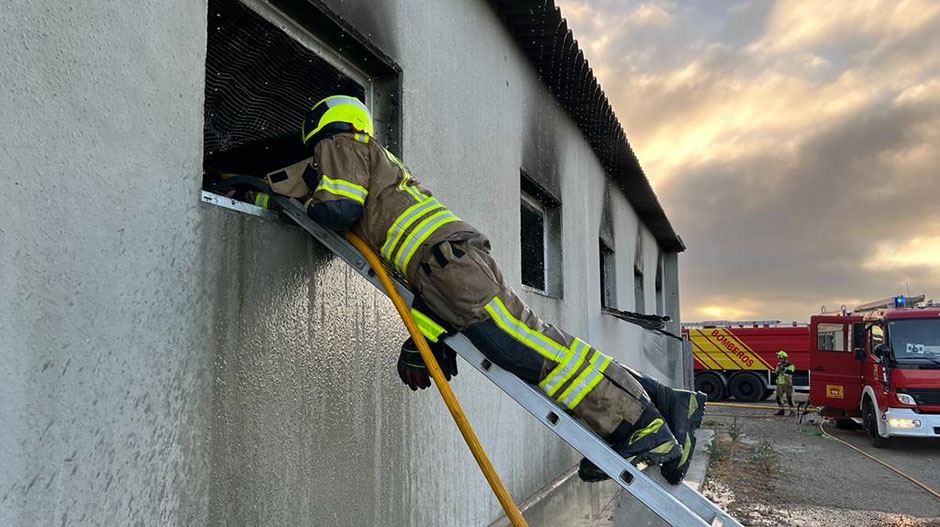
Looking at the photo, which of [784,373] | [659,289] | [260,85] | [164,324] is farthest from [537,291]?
[784,373]

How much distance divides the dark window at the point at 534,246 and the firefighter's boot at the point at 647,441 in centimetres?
389

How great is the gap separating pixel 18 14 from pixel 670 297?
18.0m

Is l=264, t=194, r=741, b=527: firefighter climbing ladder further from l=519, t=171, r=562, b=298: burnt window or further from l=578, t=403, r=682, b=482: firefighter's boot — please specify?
l=519, t=171, r=562, b=298: burnt window

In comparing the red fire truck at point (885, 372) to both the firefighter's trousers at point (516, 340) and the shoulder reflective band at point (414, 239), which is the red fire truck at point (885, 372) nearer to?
the firefighter's trousers at point (516, 340)

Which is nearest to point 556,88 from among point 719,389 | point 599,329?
point 599,329

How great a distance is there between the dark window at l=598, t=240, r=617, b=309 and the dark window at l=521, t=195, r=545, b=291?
3402mm

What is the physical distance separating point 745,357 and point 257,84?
2027 cm

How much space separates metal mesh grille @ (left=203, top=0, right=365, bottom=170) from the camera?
2.70 m

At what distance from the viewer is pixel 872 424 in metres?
11.6

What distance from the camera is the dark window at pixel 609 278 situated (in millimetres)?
9727

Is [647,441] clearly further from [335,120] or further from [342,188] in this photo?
[335,120]

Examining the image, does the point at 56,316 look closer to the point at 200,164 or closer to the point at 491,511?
the point at 200,164

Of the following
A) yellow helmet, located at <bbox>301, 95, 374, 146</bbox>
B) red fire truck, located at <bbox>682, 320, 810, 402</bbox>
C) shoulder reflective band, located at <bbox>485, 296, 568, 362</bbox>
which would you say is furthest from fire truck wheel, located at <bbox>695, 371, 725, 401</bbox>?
yellow helmet, located at <bbox>301, 95, 374, 146</bbox>

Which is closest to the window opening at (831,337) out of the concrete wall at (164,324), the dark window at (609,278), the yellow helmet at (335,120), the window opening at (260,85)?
the dark window at (609,278)
